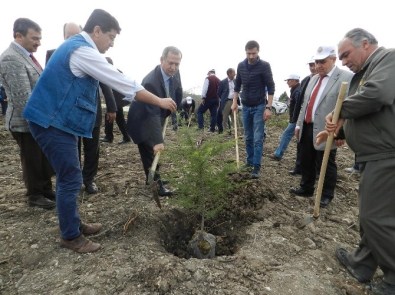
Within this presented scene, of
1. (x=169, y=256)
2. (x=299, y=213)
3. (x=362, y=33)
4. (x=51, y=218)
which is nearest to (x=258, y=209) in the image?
(x=299, y=213)

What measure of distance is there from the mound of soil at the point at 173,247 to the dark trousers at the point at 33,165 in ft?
1.13

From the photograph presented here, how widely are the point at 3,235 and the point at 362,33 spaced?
4452mm

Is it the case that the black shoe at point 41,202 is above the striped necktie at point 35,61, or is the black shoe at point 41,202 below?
below

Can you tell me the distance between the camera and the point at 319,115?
4195mm

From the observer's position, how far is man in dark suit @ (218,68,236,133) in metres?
9.73

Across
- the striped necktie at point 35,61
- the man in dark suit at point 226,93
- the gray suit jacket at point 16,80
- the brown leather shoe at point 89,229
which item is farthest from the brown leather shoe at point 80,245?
the man in dark suit at point 226,93

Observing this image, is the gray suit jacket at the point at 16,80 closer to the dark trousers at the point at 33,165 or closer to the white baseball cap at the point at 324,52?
the dark trousers at the point at 33,165

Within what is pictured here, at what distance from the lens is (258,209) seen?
4.23 m

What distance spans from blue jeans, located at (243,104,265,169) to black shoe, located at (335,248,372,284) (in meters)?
2.47

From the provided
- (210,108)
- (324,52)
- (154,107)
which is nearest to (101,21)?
(154,107)

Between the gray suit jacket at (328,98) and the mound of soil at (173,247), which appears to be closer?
the mound of soil at (173,247)

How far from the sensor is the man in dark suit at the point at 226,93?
973 centimetres

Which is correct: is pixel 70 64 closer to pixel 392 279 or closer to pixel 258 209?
pixel 258 209

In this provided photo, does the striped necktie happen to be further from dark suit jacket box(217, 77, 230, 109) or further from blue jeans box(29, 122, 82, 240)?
dark suit jacket box(217, 77, 230, 109)
